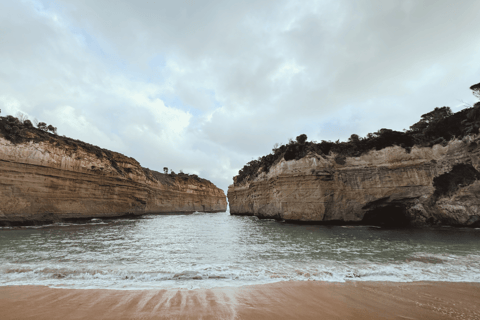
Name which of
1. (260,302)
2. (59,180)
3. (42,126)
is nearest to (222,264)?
(260,302)

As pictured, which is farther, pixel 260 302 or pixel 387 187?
pixel 387 187

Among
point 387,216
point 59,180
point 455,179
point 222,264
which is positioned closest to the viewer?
point 222,264

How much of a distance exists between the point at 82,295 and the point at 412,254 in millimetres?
9026

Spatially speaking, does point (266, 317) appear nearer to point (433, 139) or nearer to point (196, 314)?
point (196, 314)

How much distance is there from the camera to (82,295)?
3633 mm

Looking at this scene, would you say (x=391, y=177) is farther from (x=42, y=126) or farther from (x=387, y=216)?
(x=42, y=126)

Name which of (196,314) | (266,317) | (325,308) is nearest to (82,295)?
(196,314)

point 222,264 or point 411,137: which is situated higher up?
point 411,137

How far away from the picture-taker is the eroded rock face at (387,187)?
38.7ft

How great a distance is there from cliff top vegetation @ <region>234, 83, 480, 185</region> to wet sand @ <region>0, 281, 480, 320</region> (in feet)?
44.2

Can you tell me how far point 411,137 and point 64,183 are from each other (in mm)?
29608

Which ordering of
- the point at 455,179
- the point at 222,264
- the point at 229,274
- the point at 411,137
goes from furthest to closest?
the point at 411,137, the point at 455,179, the point at 222,264, the point at 229,274

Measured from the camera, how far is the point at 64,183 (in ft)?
59.4

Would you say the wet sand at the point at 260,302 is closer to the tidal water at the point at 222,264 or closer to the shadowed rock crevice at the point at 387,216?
the tidal water at the point at 222,264
